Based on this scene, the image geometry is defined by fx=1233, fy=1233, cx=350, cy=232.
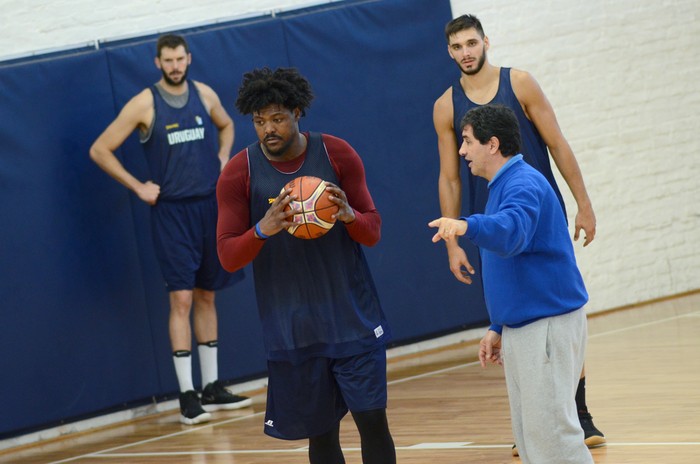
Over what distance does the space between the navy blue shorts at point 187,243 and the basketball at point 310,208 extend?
3.19 m

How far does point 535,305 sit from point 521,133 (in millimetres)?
1535

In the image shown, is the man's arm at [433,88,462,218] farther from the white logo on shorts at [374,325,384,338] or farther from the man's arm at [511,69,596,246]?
the white logo on shorts at [374,325,384,338]

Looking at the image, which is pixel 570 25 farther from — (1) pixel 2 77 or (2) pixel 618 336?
(1) pixel 2 77

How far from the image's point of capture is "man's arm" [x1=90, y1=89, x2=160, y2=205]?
23.0ft

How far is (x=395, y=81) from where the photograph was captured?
8.33 m

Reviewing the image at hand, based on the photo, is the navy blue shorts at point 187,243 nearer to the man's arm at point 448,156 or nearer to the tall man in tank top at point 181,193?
the tall man in tank top at point 181,193

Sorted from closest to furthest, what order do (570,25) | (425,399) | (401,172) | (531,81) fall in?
(531,81) < (425,399) < (401,172) < (570,25)

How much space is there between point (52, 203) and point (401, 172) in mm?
2385

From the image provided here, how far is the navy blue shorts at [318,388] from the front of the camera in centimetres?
399

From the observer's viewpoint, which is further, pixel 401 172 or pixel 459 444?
pixel 401 172

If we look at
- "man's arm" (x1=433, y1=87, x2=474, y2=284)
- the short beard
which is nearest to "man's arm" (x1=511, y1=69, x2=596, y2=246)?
"man's arm" (x1=433, y1=87, x2=474, y2=284)

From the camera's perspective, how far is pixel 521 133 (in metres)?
4.96

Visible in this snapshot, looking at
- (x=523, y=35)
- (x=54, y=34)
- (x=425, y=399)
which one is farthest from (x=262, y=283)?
(x=523, y=35)

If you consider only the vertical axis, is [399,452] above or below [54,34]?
Answer: below
